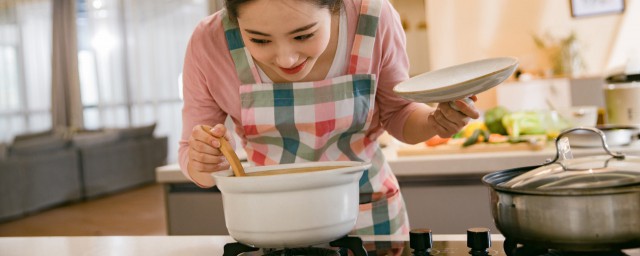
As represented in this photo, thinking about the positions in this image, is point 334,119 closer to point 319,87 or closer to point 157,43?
point 319,87

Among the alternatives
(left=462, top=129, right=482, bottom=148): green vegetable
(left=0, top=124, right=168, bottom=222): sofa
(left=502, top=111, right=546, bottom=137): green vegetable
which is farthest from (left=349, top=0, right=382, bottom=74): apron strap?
(left=0, top=124, right=168, bottom=222): sofa

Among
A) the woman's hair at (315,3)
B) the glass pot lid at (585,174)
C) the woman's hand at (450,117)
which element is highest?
the woman's hair at (315,3)

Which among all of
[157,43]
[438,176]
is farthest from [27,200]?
[438,176]

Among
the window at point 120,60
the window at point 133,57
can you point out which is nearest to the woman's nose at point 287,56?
the window at point 120,60

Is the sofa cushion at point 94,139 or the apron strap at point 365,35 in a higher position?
the apron strap at point 365,35

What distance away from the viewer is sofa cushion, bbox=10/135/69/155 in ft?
20.2

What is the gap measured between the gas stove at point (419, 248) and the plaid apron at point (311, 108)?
12.7 inches

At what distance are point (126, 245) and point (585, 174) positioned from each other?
2.26ft

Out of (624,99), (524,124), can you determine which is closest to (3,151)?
(524,124)

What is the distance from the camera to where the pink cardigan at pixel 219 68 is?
1.10m

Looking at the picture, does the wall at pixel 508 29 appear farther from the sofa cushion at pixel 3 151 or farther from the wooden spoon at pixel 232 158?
the wooden spoon at pixel 232 158

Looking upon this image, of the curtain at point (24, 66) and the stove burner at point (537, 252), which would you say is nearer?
the stove burner at point (537, 252)

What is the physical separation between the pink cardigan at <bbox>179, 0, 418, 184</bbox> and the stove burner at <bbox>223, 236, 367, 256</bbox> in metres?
0.29

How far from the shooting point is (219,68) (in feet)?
3.63
